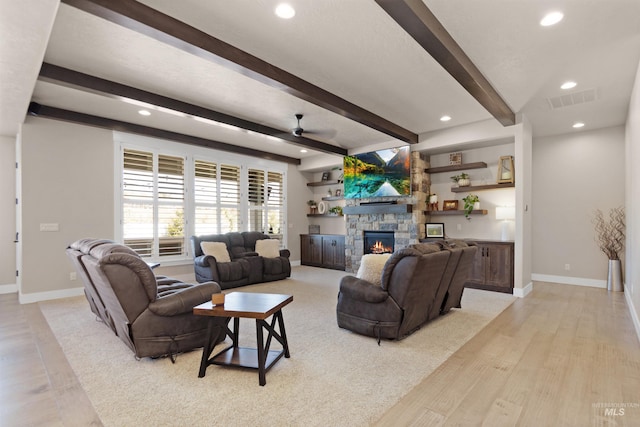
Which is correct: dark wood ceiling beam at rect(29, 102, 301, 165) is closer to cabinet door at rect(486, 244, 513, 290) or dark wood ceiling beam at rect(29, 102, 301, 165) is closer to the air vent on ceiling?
cabinet door at rect(486, 244, 513, 290)

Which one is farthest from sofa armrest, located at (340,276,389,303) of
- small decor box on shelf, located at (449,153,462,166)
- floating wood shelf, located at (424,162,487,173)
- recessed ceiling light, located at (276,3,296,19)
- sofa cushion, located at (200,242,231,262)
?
small decor box on shelf, located at (449,153,462,166)

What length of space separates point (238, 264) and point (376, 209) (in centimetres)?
298

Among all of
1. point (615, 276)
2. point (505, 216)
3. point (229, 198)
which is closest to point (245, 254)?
point (229, 198)

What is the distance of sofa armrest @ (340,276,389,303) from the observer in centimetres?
315

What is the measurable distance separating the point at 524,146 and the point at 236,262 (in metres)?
5.17

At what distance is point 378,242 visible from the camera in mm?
7078

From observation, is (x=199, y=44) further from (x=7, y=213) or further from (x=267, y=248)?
(x=7, y=213)

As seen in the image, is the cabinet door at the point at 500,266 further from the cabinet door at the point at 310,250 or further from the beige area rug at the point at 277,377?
the cabinet door at the point at 310,250

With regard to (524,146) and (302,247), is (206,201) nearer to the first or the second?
(302,247)

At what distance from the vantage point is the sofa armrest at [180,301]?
2.74 metres

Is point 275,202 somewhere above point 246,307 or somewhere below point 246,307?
above

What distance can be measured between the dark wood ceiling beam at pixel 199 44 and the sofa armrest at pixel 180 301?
2.13 m

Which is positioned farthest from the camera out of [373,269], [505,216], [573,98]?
[505,216]
